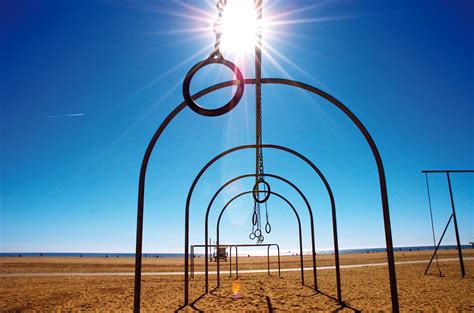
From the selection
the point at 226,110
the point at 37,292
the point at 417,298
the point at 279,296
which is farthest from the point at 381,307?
the point at 37,292

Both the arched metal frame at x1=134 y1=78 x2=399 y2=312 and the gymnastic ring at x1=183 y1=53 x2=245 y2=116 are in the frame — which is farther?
the arched metal frame at x1=134 y1=78 x2=399 y2=312

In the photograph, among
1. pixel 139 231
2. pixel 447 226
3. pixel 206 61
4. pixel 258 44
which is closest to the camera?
Result: pixel 206 61

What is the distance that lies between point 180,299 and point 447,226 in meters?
11.3

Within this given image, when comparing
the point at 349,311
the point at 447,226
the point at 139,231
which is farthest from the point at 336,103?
the point at 447,226

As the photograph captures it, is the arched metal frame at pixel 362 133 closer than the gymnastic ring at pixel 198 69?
No

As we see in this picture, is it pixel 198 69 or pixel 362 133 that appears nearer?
pixel 198 69

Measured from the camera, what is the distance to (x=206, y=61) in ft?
10.8

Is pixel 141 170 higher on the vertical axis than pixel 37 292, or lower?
higher

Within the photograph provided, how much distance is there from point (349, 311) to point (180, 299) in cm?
471

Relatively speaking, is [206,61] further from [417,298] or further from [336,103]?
[417,298]

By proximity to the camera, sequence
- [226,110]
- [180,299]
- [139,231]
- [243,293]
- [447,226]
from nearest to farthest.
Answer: [226,110], [139,231], [180,299], [243,293], [447,226]

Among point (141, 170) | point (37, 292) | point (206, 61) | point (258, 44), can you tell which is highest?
point (258, 44)

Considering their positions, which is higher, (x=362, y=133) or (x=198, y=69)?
(x=198, y=69)

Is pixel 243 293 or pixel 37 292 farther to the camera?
pixel 37 292
